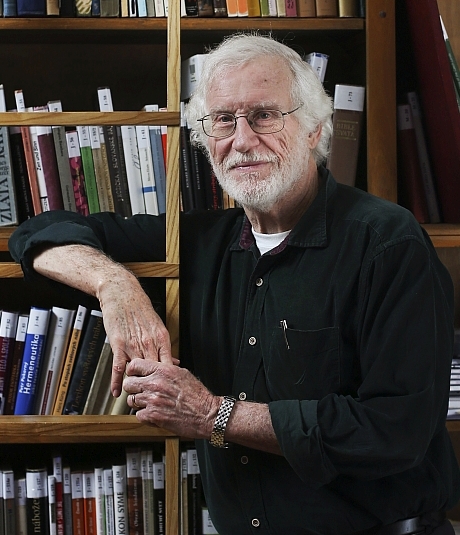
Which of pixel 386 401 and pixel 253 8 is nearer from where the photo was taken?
pixel 386 401

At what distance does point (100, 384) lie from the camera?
1.57 metres

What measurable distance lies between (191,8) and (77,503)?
1.07 meters

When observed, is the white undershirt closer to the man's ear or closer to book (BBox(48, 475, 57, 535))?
the man's ear

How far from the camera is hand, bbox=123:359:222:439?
1.19 meters

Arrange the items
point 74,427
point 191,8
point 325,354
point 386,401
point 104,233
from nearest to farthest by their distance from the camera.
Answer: point 386,401 < point 325,354 < point 74,427 < point 104,233 < point 191,8

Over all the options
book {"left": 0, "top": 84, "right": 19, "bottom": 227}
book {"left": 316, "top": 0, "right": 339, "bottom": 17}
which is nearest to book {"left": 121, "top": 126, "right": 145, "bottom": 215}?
book {"left": 0, "top": 84, "right": 19, "bottom": 227}

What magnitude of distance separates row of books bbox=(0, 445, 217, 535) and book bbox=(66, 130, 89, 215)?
0.54 meters

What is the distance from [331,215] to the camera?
1297 millimetres

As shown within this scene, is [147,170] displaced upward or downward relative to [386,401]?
upward

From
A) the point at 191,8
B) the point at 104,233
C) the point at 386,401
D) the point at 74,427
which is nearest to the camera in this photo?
the point at 386,401

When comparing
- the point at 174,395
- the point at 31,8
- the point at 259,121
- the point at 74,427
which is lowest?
the point at 74,427

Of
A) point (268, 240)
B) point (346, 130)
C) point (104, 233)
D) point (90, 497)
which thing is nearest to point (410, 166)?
point (346, 130)

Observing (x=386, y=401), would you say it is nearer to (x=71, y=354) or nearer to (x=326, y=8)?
Answer: (x=71, y=354)

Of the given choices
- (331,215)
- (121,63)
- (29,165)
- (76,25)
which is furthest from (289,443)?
(121,63)
